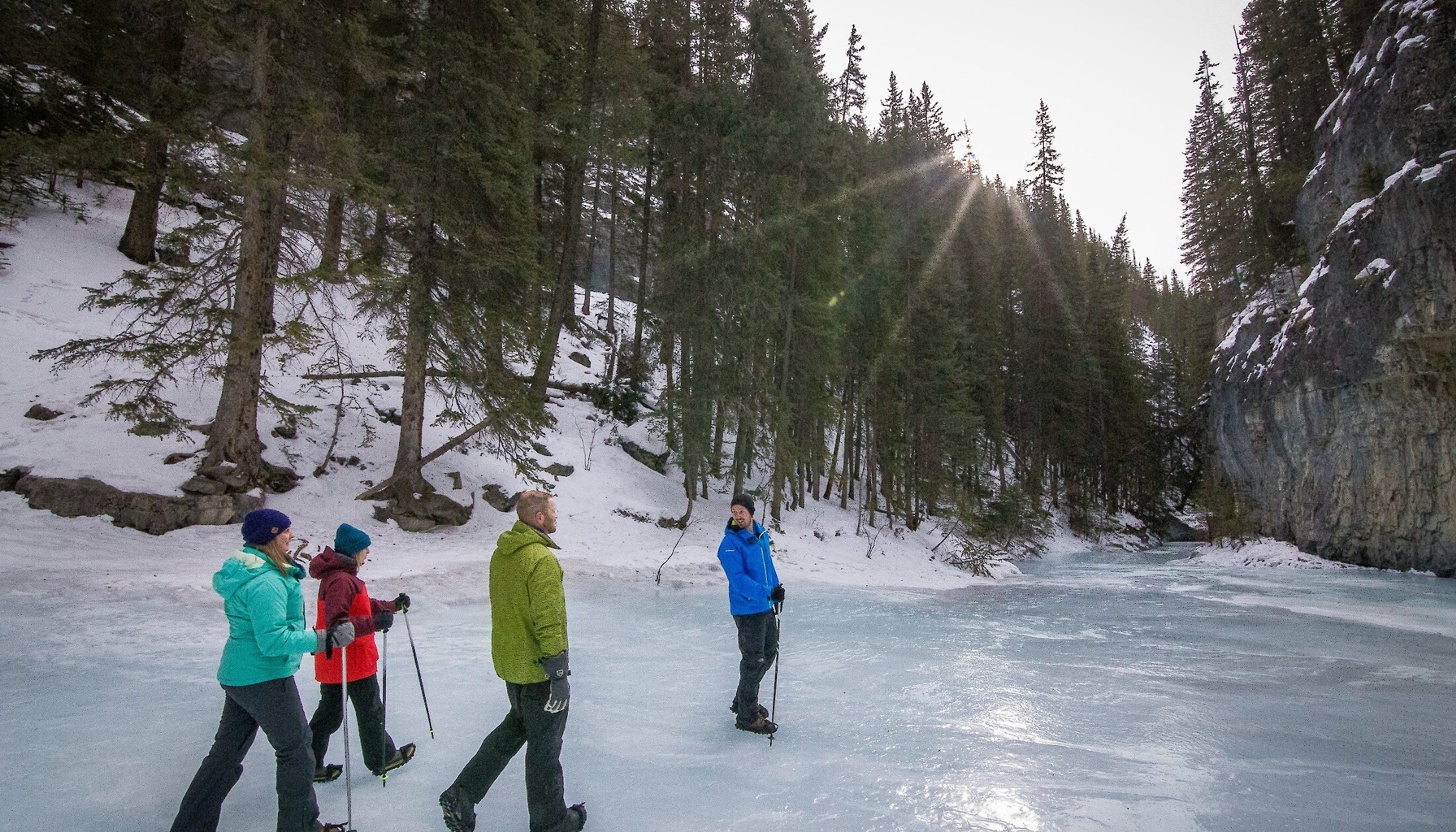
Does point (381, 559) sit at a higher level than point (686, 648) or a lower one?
higher

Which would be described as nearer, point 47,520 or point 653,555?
point 47,520

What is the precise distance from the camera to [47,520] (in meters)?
9.17

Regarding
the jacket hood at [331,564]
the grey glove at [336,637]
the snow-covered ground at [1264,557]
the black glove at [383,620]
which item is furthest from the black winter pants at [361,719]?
the snow-covered ground at [1264,557]

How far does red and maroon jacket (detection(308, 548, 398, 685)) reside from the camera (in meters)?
3.76

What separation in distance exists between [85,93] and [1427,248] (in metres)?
32.6

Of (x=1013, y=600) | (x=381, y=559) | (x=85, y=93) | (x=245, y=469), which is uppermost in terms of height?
(x=85, y=93)

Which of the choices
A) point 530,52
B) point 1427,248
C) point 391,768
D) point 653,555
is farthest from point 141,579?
point 1427,248

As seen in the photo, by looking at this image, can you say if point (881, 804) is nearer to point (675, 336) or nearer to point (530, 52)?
point (530, 52)

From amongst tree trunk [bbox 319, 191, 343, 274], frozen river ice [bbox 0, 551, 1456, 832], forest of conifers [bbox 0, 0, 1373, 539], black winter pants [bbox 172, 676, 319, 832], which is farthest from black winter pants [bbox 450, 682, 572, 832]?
tree trunk [bbox 319, 191, 343, 274]

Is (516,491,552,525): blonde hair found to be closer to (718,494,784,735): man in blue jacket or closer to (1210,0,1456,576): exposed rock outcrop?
(718,494,784,735): man in blue jacket

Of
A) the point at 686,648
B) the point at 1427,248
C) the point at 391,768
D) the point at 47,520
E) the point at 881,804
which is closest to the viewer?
the point at 881,804

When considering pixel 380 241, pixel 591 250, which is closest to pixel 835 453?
pixel 591 250

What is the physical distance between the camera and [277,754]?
3.09m

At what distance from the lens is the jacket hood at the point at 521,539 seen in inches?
132
